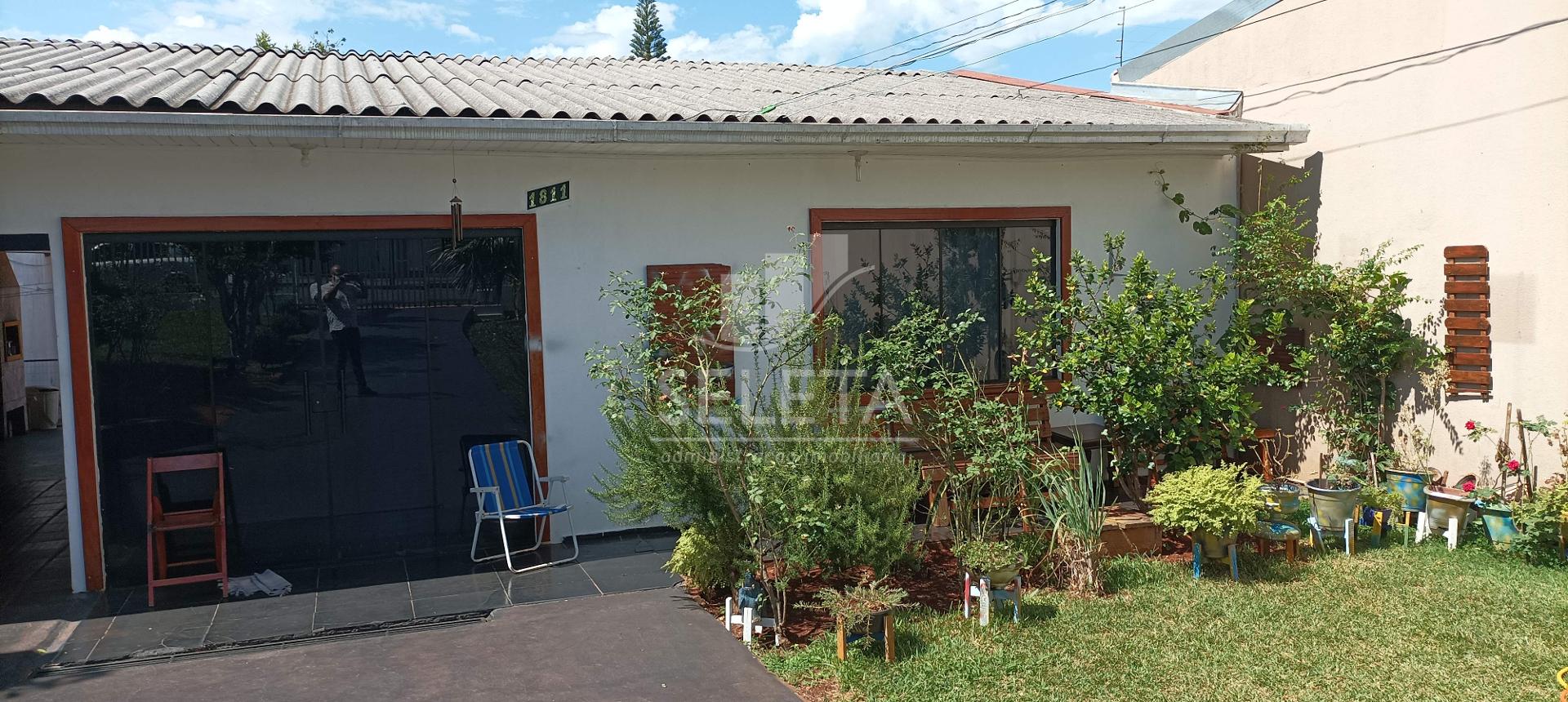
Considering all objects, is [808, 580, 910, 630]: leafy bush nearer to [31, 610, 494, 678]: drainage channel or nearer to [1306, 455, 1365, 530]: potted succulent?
[31, 610, 494, 678]: drainage channel

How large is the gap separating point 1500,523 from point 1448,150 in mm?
2562

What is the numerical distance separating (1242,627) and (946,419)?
2.01 metres

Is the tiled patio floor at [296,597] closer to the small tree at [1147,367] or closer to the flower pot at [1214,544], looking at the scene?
the small tree at [1147,367]

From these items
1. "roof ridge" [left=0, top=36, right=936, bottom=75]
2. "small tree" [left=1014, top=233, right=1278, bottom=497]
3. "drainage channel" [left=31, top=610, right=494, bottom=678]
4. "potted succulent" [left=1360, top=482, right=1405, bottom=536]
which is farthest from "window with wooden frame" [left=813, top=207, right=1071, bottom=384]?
"drainage channel" [left=31, top=610, right=494, bottom=678]

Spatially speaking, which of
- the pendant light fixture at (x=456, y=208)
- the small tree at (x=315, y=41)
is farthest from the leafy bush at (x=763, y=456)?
the small tree at (x=315, y=41)

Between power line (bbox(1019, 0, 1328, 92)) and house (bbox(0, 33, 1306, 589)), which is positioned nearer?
house (bbox(0, 33, 1306, 589))

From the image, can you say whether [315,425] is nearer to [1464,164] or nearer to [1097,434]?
[1097,434]

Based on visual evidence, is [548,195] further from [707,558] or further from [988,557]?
[988,557]

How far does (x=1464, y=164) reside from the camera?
714 centimetres

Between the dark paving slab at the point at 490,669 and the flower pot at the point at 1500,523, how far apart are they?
4.92 metres

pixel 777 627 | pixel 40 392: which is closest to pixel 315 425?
pixel 777 627

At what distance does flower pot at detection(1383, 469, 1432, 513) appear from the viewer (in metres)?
7.09

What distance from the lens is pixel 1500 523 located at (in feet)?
21.8

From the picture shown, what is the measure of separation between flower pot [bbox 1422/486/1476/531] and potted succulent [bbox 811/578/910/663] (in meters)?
4.13
